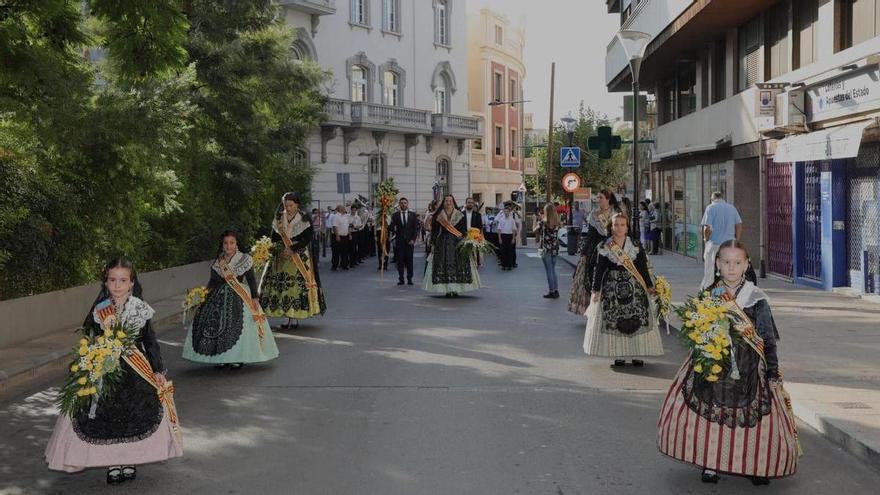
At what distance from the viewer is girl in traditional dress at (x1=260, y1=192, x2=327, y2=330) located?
13.4 meters

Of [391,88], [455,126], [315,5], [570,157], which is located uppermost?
[315,5]

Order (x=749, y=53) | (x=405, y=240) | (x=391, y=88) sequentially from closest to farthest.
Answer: (x=405, y=240) < (x=749, y=53) < (x=391, y=88)

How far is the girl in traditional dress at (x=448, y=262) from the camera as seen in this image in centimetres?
1823

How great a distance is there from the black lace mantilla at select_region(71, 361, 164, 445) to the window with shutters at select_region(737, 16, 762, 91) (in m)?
18.1

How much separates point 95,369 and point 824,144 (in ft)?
42.6

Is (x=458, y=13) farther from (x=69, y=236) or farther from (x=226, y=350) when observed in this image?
(x=226, y=350)

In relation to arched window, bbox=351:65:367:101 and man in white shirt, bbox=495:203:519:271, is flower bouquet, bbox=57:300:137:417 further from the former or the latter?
arched window, bbox=351:65:367:101

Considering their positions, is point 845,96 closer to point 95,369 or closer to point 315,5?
point 95,369

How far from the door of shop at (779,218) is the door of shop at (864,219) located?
2792mm

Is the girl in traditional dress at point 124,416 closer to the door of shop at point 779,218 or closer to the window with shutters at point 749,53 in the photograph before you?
the door of shop at point 779,218

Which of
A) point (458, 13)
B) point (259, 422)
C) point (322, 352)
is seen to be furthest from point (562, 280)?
point (458, 13)

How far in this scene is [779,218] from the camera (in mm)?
20516

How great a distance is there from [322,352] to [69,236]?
14.8 ft

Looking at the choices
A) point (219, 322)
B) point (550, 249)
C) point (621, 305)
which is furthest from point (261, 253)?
point (550, 249)
